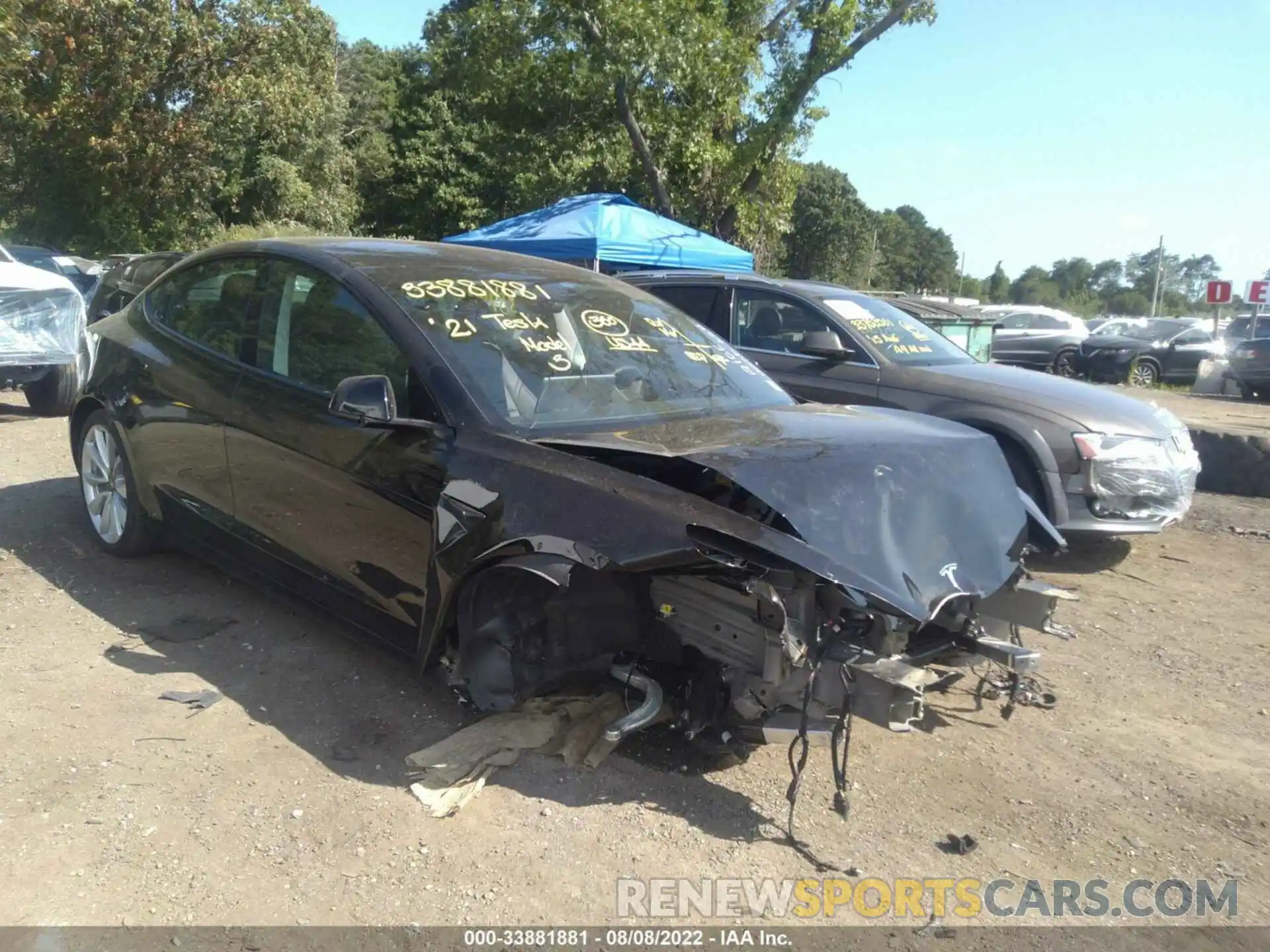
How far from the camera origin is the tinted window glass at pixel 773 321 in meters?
7.34

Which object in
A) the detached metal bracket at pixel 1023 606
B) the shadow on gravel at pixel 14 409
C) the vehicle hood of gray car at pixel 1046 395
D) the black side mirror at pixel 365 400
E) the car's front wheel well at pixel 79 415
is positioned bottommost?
the shadow on gravel at pixel 14 409

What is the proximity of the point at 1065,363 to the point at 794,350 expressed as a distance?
16971 millimetres

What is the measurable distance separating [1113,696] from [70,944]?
12.8 feet

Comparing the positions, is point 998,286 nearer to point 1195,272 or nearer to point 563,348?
point 1195,272

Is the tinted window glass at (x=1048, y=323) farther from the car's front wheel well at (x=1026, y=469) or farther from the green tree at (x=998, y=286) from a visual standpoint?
the green tree at (x=998, y=286)

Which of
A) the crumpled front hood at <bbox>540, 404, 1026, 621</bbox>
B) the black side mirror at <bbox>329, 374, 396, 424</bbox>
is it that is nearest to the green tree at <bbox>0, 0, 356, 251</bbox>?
the black side mirror at <bbox>329, 374, 396, 424</bbox>

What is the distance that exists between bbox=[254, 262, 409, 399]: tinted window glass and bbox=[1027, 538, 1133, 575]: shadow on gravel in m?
4.15

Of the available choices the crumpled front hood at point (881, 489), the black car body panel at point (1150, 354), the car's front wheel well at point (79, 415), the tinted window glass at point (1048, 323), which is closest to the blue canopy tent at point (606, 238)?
the car's front wheel well at point (79, 415)

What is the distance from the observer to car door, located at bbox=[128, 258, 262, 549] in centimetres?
446

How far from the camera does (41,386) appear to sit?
962 cm

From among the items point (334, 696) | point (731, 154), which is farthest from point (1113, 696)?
point (731, 154)

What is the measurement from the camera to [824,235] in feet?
213

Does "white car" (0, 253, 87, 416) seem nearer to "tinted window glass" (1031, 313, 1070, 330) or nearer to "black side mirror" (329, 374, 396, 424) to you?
"black side mirror" (329, 374, 396, 424)

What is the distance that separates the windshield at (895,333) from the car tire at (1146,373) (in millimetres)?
15756
